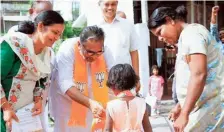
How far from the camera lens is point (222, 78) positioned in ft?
7.97

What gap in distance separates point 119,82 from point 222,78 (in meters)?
0.64

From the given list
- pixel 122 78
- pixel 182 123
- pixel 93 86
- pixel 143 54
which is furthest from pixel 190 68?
pixel 143 54

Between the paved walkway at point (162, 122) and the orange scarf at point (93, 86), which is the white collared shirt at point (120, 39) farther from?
the paved walkway at point (162, 122)

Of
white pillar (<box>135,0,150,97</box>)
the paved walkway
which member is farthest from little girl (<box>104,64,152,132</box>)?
white pillar (<box>135,0,150,97</box>)

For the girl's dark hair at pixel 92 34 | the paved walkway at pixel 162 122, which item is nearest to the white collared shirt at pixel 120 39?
the girl's dark hair at pixel 92 34

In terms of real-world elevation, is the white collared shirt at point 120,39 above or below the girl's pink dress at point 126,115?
above

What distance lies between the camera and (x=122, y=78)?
8.31 feet

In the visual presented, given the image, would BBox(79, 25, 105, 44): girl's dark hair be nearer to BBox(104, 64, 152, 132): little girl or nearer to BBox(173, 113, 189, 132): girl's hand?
BBox(104, 64, 152, 132): little girl

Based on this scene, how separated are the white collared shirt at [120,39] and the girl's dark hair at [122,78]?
887 mm

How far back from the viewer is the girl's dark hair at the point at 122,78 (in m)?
2.53

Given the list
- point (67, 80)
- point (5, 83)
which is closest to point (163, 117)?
point (67, 80)

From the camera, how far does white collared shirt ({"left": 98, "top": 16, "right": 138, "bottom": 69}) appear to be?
3523 millimetres

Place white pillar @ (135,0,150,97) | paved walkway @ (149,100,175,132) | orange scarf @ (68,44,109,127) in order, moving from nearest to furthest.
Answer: orange scarf @ (68,44,109,127), white pillar @ (135,0,150,97), paved walkway @ (149,100,175,132)

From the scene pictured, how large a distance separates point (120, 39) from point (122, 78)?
1.09 metres
